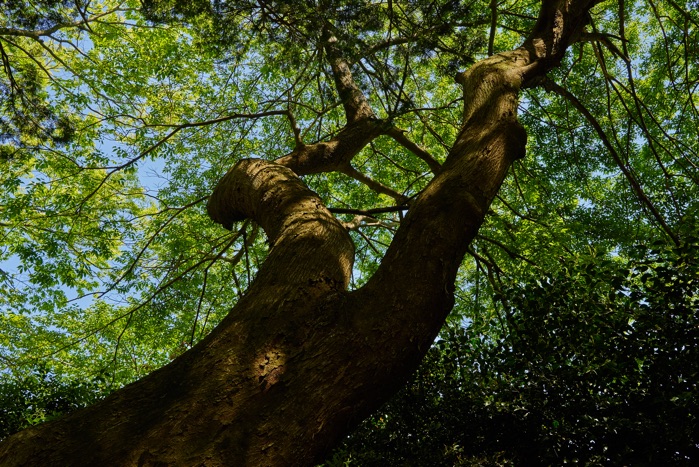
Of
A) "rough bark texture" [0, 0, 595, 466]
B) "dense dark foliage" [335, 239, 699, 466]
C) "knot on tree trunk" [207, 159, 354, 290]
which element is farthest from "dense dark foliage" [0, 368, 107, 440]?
"rough bark texture" [0, 0, 595, 466]

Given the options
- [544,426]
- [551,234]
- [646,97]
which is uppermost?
[646,97]

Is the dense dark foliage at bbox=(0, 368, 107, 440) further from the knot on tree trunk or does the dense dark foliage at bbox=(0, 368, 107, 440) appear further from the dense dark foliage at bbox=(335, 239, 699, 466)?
the dense dark foliage at bbox=(335, 239, 699, 466)

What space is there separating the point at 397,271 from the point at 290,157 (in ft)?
7.56

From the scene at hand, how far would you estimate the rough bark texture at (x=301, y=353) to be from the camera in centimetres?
166

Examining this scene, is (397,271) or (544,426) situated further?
(544,426)

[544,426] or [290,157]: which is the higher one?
[290,157]

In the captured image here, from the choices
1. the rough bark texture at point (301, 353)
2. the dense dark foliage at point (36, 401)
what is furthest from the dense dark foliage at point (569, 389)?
the dense dark foliage at point (36, 401)

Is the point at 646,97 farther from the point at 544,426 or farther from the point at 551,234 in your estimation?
the point at 544,426

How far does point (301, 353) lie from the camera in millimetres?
1922

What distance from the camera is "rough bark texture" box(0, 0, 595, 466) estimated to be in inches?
65.2

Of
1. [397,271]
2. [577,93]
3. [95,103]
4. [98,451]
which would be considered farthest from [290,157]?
[95,103]

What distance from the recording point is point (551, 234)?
6.28m

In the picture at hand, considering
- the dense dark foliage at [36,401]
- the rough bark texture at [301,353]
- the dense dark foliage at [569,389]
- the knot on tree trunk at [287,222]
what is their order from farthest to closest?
the dense dark foliage at [36,401]
the dense dark foliage at [569,389]
the knot on tree trunk at [287,222]
the rough bark texture at [301,353]

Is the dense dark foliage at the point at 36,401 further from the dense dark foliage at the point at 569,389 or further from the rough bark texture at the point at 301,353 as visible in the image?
the rough bark texture at the point at 301,353
